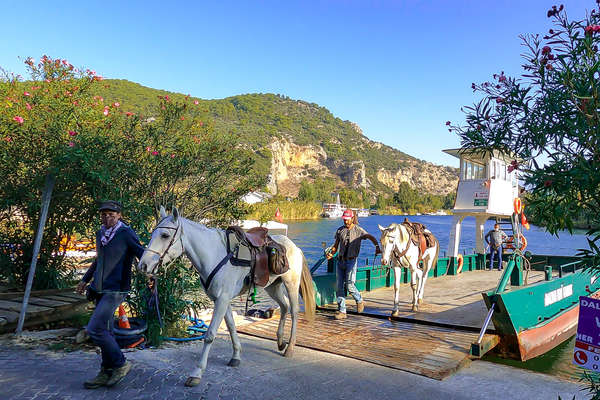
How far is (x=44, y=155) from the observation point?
7570 mm

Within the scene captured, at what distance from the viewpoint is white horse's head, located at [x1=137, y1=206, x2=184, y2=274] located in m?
4.45

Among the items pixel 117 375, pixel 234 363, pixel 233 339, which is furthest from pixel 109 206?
pixel 234 363

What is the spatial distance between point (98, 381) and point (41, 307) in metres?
3.35

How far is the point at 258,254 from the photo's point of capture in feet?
18.6

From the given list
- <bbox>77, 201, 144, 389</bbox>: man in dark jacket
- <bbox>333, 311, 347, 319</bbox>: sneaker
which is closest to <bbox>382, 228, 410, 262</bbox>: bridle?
<bbox>333, 311, 347, 319</bbox>: sneaker

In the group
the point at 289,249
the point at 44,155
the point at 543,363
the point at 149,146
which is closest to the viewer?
the point at 289,249

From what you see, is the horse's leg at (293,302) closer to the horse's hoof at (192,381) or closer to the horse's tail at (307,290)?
the horse's tail at (307,290)

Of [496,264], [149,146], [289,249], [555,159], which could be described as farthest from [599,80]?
[496,264]

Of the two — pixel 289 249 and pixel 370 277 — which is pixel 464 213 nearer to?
pixel 370 277

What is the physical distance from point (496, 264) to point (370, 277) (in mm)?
8658

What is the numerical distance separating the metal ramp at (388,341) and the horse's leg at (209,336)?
214 centimetres

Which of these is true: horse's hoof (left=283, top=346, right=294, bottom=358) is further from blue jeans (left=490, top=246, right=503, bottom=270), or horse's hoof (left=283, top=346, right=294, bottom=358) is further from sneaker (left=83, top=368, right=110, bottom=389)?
blue jeans (left=490, top=246, right=503, bottom=270)

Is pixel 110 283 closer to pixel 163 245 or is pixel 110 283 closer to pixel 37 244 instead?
pixel 163 245

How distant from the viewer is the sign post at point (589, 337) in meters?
3.30
